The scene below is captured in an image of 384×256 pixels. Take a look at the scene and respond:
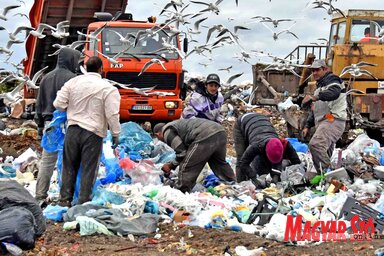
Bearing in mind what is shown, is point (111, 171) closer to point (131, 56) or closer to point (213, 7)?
point (213, 7)

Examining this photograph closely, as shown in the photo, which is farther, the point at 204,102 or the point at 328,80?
the point at 328,80

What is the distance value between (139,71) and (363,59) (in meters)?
4.19

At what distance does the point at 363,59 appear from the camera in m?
15.1

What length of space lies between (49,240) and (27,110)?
1217 centimetres

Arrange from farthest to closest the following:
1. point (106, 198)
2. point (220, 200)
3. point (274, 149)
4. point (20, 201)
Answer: point (274, 149), point (220, 200), point (106, 198), point (20, 201)

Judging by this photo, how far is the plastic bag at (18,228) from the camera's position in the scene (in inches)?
259

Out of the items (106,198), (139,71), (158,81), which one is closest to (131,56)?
(139,71)

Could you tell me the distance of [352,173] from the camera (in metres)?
9.88

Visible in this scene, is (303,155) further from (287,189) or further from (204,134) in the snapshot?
(204,134)

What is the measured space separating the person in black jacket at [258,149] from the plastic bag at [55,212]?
2298 millimetres

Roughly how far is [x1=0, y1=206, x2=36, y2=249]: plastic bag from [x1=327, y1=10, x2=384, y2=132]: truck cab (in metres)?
8.76

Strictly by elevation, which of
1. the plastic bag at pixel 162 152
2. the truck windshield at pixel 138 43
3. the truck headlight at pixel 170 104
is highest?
the truck windshield at pixel 138 43

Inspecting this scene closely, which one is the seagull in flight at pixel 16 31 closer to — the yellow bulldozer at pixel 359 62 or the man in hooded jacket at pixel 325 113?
the man in hooded jacket at pixel 325 113

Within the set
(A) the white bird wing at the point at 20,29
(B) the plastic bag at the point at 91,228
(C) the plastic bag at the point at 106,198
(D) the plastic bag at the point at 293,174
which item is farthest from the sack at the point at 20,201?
(D) the plastic bag at the point at 293,174
